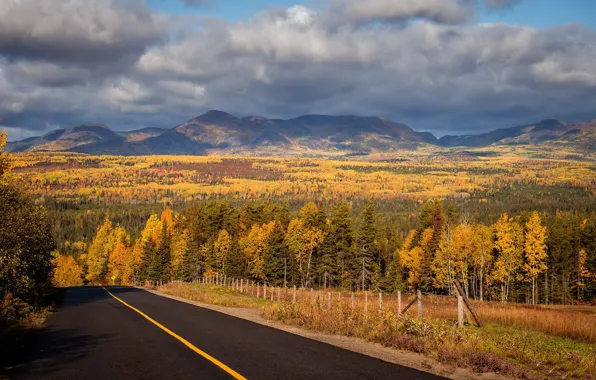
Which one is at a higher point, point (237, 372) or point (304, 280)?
point (237, 372)

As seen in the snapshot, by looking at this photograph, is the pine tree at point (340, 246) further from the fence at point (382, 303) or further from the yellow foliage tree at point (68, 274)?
the yellow foliage tree at point (68, 274)

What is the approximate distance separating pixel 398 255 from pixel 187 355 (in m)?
76.6

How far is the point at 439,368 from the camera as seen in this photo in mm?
10844

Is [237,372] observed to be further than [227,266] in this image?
No

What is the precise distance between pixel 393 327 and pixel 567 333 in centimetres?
1113

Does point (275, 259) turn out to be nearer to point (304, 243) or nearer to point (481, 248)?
point (304, 243)

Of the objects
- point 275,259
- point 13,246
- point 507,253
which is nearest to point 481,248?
point 507,253

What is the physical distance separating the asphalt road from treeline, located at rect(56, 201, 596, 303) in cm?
5439

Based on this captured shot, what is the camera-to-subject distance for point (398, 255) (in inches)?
3324

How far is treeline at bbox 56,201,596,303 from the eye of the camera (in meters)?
71.8

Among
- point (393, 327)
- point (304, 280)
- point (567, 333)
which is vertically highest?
point (393, 327)

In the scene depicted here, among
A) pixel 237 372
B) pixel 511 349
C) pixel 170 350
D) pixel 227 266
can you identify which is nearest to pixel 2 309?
pixel 170 350

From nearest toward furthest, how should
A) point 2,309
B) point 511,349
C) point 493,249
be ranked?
point 511,349
point 2,309
point 493,249

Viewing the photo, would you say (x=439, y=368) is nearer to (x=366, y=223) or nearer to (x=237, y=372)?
(x=237, y=372)
